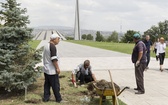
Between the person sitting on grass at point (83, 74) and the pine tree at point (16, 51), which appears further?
the person sitting on grass at point (83, 74)

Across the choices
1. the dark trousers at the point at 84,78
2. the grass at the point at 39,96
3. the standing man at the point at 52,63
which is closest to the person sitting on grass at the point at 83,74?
the dark trousers at the point at 84,78

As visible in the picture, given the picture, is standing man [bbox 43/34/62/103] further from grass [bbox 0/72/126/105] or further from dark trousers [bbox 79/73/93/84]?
dark trousers [bbox 79/73/93/84]

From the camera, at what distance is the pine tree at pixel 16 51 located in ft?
22.8

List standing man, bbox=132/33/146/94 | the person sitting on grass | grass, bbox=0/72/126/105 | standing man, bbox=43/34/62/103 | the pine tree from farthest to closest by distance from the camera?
1. the person sitting on grass
2. standing man, bbox=132/33/146/94
3. the pine tree
4. grass, bbox=0/72/126/105
5. standing man, bbox=43/34/62/103

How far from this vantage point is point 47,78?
6680mm

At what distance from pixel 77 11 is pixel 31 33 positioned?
3346 inches

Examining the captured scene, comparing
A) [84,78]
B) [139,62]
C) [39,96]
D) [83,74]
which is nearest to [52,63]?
[39,96]

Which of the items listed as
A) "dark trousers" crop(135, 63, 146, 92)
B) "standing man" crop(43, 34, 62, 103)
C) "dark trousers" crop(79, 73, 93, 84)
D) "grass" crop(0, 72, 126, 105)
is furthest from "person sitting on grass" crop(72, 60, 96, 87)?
"standing man" crop(43, 34, 62, 103)

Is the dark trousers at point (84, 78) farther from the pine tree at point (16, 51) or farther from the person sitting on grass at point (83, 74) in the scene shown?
the pine tree at point (16, 51)

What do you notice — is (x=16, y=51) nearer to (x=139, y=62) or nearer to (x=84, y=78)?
(x=84, y=78)

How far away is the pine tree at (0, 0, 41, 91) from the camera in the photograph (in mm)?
6945

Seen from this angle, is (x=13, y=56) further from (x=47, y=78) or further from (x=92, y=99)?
(x=92, y=99)

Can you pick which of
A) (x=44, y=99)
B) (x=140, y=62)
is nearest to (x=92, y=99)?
(x=44, y=99)

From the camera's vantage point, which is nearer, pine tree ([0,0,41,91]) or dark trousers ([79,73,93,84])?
pine tree ([0,0,41,91])
